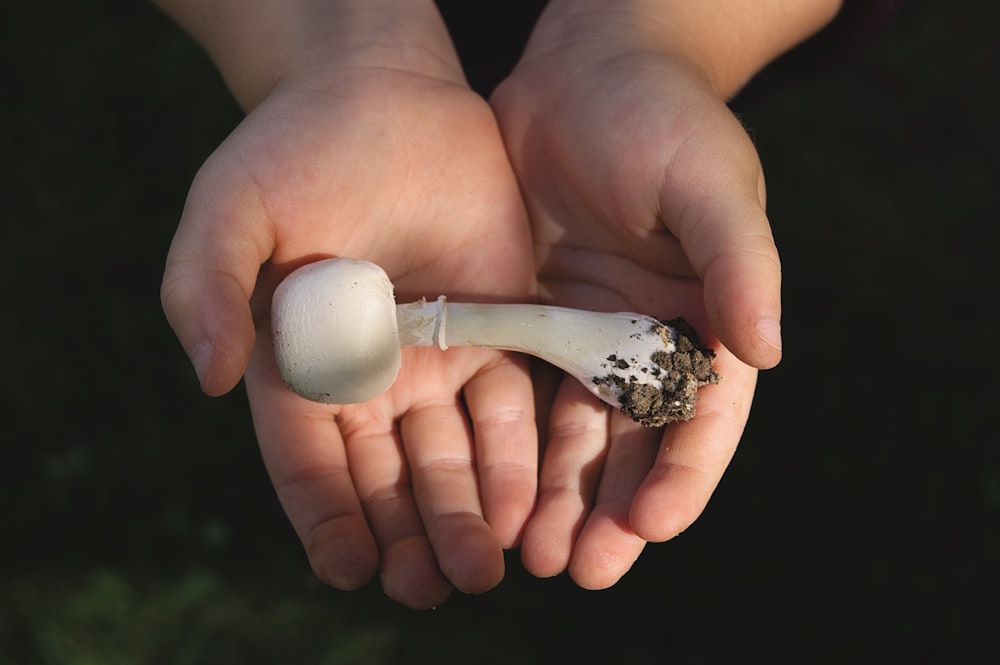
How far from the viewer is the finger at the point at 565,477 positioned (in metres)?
2.19

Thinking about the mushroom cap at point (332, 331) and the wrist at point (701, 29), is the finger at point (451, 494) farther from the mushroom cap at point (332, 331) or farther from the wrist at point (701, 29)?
the wrist at point (701, 29)

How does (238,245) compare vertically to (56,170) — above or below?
above

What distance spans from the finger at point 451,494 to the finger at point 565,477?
125 mm

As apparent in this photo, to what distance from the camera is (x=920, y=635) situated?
318 centimetres

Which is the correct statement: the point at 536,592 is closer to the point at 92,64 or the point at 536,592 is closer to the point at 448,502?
the point at 448,502

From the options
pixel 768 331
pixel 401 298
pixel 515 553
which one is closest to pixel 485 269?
pixel 401 298

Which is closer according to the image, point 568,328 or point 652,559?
point 568,328

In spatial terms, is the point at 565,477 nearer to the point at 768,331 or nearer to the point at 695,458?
the point at 695,458

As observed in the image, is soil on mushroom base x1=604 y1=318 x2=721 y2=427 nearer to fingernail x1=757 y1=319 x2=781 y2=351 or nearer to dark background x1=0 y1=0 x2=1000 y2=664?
fingernail x1=757 y1=319 x2=781 y2=351

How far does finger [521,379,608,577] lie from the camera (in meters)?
2.19

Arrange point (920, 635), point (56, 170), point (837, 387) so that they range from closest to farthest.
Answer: point (920, 635), point (837, 387), point (56, 170)

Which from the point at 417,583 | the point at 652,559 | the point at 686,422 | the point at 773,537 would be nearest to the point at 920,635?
the point at 773,537

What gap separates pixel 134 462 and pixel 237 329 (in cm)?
190

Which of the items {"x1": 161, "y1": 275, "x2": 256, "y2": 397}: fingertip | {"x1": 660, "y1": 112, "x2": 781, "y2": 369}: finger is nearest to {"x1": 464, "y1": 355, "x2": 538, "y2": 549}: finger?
{"x1": 660, "y1": 112, "x2": 781, "y2": 369}: finger
